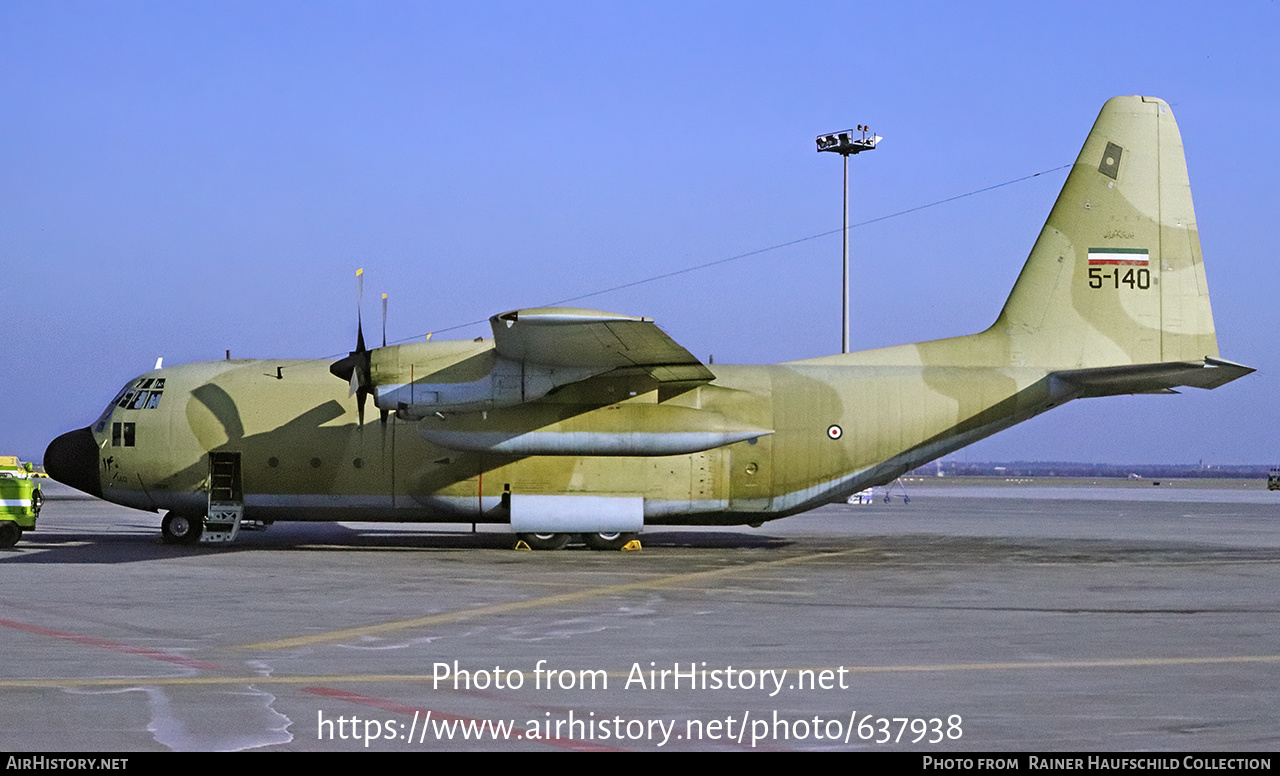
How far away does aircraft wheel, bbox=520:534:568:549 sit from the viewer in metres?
23.1

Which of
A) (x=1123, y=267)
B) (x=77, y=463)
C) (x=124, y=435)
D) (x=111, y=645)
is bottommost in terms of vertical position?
(x=111, y=645)

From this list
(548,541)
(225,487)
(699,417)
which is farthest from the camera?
(548,541)

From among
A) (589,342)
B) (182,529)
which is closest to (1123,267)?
(589,342)

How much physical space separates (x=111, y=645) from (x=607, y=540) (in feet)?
42.9

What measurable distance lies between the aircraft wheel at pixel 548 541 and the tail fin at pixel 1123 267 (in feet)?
32.1

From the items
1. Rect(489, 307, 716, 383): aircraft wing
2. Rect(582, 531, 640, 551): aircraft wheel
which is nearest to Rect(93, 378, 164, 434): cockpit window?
Rect(489, 307, 716, 383): aircraft wing

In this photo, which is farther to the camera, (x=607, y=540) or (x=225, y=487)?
(x=607, y=540)

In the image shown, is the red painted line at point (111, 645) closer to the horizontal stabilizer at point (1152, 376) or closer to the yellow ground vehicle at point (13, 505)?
the yellow ground vehicle at point (13, 505)

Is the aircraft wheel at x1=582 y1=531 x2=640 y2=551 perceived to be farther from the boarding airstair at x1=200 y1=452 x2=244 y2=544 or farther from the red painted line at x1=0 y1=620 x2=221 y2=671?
the red painted line at x1=0 y1=620 x2=221 y2=671

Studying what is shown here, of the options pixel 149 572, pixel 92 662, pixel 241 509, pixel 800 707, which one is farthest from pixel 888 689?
pixel 241 509

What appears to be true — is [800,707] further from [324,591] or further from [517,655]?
[324,591]

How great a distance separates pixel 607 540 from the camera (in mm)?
23422

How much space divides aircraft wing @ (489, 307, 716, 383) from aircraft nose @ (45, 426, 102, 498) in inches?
361

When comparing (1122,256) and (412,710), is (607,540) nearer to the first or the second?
(1122,256)
